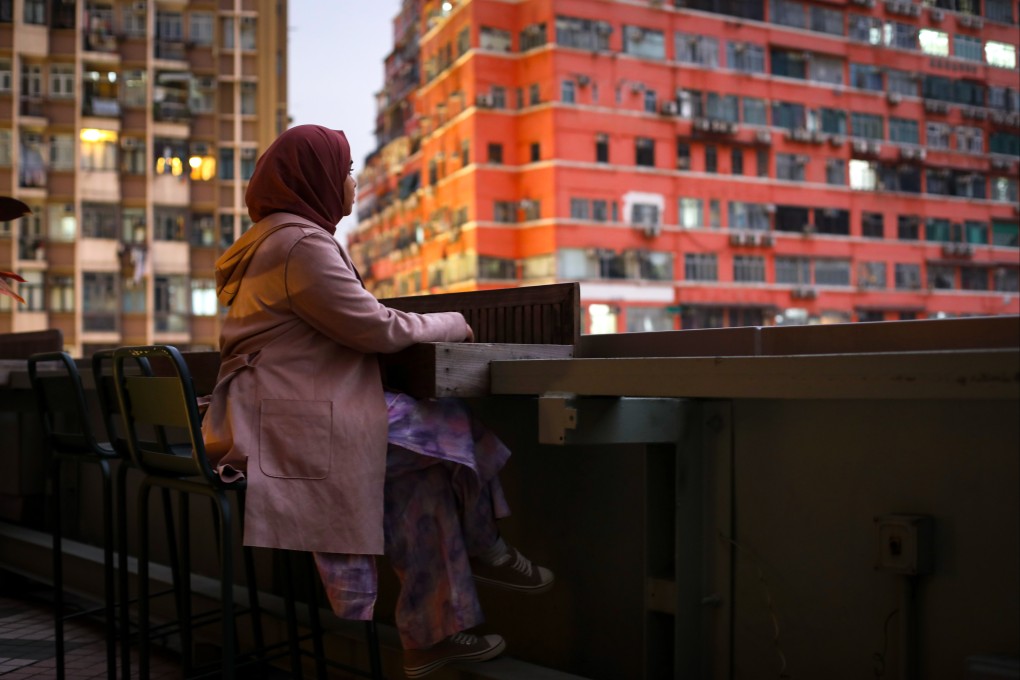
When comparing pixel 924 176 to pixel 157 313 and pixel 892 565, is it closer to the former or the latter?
pixel 157 313

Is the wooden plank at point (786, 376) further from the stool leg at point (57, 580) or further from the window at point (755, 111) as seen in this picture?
the window at point (755, 111)

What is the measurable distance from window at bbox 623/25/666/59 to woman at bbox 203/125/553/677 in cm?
3796

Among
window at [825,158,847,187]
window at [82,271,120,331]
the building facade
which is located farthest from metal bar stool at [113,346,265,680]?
window at [825,158,847,187]

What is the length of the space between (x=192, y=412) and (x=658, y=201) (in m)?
37.6

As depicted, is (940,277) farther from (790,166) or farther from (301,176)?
(301,176)

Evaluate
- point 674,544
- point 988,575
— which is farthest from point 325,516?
point 988,575

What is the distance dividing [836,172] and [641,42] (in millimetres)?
9316

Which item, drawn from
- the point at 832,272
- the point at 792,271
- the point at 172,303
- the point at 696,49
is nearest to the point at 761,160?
the point at 792,271

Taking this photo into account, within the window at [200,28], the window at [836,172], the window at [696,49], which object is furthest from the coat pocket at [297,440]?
the window at [836,172]

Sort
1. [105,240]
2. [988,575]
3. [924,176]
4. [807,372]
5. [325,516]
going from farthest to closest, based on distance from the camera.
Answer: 1. [924,176]
2. [105,240]
3. [325,516]
4. [988,575]
5. [807,372]

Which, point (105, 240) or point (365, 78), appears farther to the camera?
point (365, 78)

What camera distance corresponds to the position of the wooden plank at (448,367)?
2000mm

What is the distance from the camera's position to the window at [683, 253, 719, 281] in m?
38.9

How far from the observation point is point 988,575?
5.59 feet
